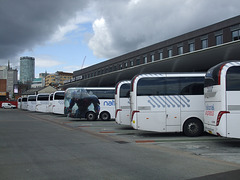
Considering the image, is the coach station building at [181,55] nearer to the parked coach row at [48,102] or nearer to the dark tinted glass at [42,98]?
the dark tinted glass at [42,98]

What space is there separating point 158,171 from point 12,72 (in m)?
149

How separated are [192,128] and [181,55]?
35.9 ft

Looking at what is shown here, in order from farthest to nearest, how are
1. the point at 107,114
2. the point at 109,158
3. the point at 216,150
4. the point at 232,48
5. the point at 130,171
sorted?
1. the point at 107,114
2. the point at 232,48
3. the point at 216,150
4. the point at 109,158
5. the point at 130,171

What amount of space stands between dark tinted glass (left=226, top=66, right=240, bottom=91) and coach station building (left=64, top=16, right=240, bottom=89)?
28.8 ft

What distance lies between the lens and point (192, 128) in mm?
12898

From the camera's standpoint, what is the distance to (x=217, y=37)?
4500 cm

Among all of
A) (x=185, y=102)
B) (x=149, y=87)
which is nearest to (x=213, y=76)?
(x=185, y=102)

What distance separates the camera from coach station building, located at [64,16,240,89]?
20953 millimetres

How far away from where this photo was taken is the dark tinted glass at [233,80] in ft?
31.9

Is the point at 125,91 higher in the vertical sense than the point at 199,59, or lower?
lower

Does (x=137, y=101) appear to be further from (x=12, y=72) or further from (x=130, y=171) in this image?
(x=12, y=72)

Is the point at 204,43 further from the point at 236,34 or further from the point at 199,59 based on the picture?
the point at 199,59

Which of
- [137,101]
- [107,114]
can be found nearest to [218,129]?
[137,101]

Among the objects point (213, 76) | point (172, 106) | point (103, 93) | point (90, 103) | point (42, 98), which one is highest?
point (213, 76)
